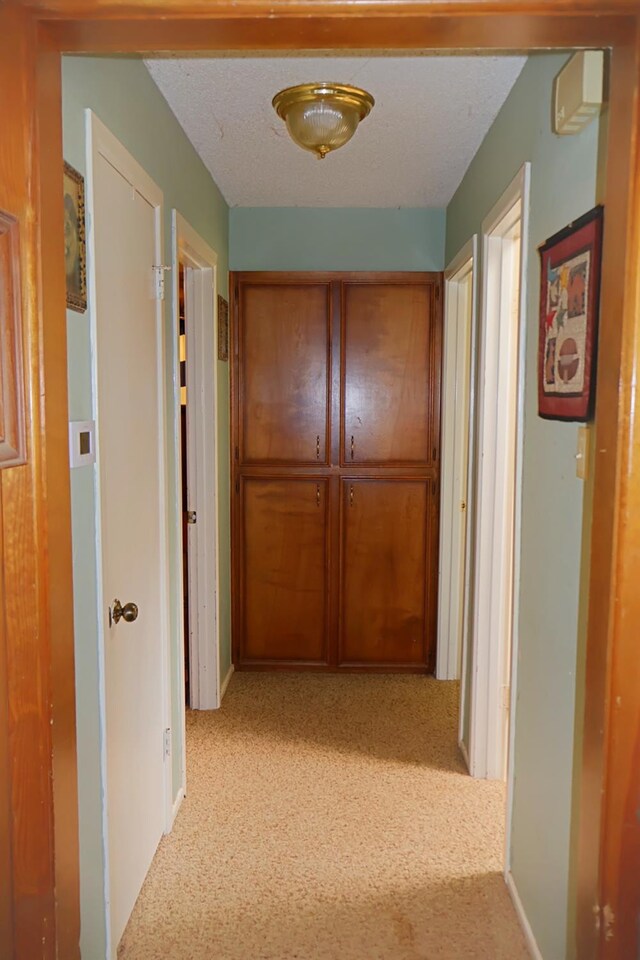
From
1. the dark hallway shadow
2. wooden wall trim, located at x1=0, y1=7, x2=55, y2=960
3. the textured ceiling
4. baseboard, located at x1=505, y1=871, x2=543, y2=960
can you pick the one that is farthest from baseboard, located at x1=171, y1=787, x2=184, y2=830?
the textured ceiling

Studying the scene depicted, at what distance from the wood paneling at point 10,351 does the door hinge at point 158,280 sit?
47.1 inches

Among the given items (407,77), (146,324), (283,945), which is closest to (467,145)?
(407,77)

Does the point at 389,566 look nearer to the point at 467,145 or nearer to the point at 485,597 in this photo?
the point at 485,597

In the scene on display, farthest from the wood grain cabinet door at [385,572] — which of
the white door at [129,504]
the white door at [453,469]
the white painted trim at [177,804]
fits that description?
the white door at [129,504]

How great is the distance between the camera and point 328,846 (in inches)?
94.7

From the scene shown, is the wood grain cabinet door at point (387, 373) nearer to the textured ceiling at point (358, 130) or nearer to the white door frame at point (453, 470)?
the white door frame at point (453, 470)

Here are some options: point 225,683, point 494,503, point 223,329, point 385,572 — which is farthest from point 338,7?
point 225,683

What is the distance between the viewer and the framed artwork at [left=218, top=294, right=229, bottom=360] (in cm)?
345

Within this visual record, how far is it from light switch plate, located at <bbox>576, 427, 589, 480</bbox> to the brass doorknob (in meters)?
1.14

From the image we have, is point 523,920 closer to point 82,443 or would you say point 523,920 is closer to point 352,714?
point 352,714

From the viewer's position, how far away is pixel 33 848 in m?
1.12

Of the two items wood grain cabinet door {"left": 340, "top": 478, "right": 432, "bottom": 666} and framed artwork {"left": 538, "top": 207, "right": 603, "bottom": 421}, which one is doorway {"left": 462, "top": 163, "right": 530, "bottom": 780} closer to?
framed artwork {"left": 538, "top": 207, "right": 603, "bottom": 421}

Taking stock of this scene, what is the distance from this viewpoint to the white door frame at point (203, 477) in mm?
3195

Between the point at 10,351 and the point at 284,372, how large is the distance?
2.80 meters
